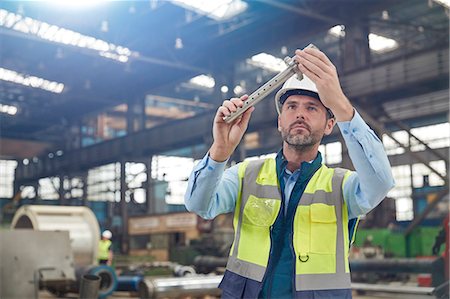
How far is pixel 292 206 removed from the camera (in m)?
1.73

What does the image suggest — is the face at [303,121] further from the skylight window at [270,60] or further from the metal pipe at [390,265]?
the metal pipe at [390,265]

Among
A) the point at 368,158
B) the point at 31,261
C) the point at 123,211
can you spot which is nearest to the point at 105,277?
the point at 31,261

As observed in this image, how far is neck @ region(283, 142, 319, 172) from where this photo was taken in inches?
67.7

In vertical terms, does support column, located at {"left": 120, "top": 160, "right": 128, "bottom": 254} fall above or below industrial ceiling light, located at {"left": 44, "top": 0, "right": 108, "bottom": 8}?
below

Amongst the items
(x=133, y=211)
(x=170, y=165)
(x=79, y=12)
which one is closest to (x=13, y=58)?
(x=79, y=12)

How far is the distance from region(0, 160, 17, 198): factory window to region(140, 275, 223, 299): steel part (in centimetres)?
1852

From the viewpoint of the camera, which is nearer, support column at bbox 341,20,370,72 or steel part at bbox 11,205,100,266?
steel part at bbox 11,205,100,266

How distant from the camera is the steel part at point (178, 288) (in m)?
6.93

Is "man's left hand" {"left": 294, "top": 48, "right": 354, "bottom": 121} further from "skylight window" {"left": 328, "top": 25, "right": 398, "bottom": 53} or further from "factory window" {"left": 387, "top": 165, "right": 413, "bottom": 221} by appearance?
"factory window" {"left": 387, "top": 165, "right": 413, "bottom": 221}

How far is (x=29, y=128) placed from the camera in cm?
2239

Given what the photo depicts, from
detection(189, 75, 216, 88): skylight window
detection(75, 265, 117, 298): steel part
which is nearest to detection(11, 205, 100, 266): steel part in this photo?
detection(75, 265, 117, 298): steel part

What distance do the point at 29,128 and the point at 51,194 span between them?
3692mm

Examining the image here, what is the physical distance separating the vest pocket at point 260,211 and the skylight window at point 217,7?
8383 millimetres

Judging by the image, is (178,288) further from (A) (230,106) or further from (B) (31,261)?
(A) (230,106)
